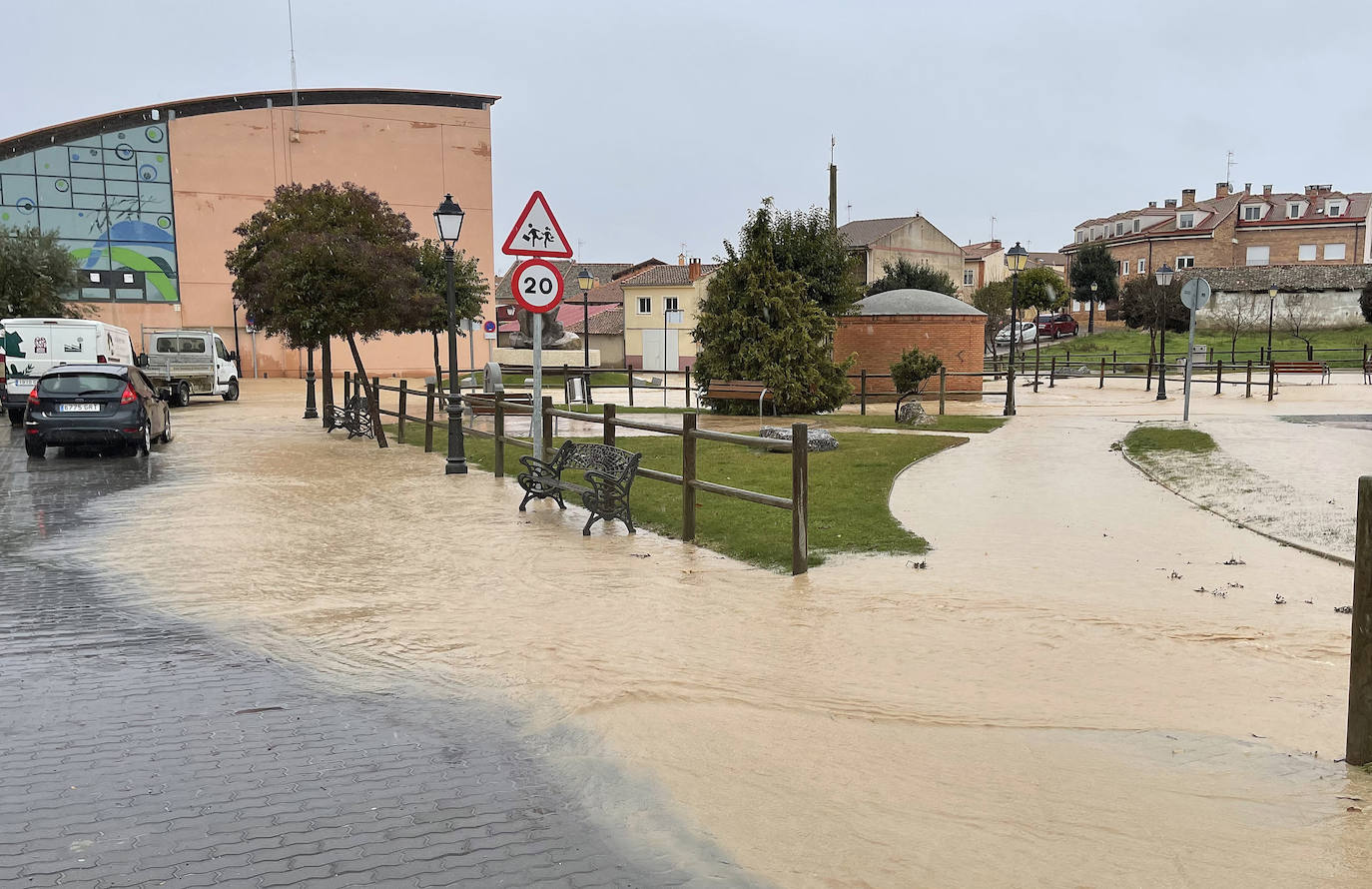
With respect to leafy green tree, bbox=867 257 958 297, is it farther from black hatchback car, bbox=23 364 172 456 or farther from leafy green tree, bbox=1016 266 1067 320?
black hatchback car, bbox=23 364 172 456

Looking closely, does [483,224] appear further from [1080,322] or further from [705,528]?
[1080,322]

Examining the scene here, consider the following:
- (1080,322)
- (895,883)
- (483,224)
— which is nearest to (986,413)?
(895,883)

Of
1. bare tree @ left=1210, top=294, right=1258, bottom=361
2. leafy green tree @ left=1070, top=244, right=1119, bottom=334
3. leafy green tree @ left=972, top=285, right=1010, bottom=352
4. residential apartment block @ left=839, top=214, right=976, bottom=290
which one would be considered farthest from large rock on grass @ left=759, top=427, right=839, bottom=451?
leafy green tree @ left=1070, top=244, right=1119, bottom=334

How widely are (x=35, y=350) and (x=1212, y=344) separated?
5134 cm

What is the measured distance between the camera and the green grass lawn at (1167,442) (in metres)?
14.8

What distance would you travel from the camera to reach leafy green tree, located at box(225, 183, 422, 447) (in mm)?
20094

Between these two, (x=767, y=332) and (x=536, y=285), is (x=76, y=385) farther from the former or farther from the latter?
(x=767, y=332)

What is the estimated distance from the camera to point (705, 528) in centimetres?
955

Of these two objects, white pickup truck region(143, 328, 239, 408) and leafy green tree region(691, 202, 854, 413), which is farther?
white pickup truck region(143, 328, 239, 408)

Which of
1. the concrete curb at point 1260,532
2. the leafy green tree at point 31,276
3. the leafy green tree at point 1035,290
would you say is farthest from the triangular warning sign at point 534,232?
the leafy green tree at point 1035,290

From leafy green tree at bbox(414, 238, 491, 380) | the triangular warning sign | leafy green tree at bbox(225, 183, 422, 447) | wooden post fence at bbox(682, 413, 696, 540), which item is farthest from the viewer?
leafy green tree at bbox(414, 238, 491, 380)

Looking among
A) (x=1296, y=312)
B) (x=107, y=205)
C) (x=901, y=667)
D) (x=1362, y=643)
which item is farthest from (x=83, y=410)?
(x=1296, y=312)

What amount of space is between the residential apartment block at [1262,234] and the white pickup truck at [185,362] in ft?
197

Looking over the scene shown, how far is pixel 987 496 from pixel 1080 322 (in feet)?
226
